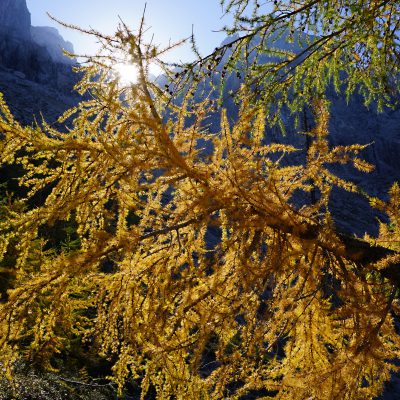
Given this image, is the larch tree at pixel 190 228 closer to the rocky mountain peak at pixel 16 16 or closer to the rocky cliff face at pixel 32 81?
the rocky cliff face at pixel 32 81

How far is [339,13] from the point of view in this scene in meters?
3.69

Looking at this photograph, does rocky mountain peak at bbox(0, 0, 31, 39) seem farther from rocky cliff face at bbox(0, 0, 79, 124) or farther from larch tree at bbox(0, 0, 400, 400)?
larch tree at bbox(0, 0, 400, 400)

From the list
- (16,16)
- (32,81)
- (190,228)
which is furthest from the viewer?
(16,16)

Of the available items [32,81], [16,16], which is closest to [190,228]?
[32,81]

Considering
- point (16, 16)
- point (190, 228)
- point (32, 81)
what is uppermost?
point (16, 16)

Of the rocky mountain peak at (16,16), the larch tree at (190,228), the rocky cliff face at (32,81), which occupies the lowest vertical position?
the larch tree at (190,228)

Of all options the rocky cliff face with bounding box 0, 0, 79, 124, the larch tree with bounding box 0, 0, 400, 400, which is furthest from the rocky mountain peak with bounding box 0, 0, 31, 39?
the larch tree with bounding box 0, 0, 400, 400

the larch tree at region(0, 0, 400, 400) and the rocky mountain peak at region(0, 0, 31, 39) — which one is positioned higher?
the rocky mountain peak at region(0, 0, 31, 39)

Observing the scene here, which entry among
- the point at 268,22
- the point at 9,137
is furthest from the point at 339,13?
the point at 9,137

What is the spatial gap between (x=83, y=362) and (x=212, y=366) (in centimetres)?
466

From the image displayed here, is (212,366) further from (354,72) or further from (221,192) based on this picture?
(221,192)

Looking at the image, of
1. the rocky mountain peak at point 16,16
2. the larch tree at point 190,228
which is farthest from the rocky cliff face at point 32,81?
the larch tree at point 190,228

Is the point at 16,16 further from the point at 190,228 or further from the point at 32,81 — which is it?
the point at 190,228

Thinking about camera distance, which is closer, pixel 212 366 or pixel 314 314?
pixel 314 314
